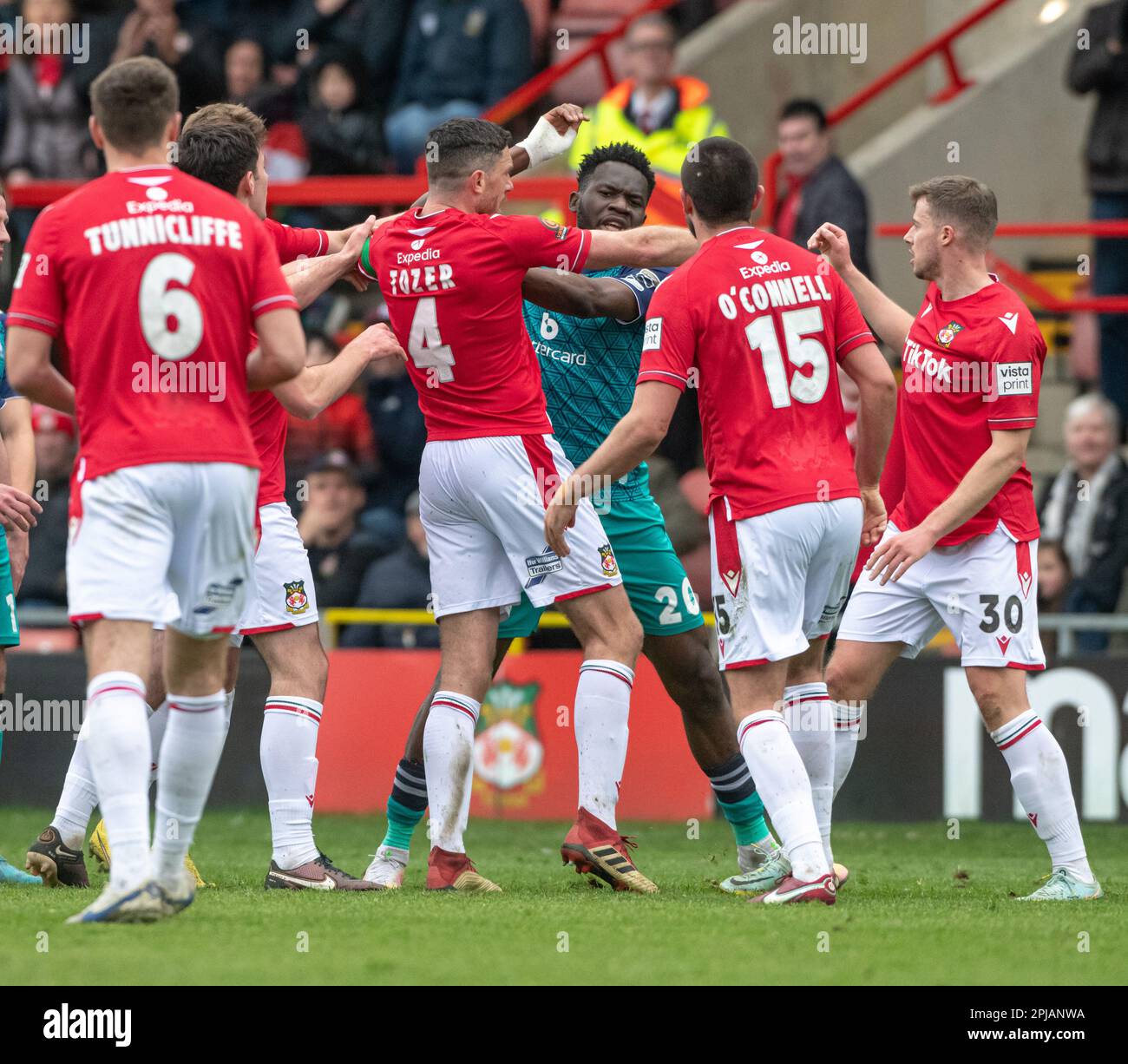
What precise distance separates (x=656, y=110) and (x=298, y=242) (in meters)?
5.94

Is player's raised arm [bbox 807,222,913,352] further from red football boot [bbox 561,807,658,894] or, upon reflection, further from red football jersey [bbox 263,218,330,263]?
red football boot [bbox 561,807,658,894]

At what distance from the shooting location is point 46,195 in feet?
42.4

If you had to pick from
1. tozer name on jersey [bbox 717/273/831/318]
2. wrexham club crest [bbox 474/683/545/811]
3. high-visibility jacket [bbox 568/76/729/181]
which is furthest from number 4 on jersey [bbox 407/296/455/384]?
high-visibility jacket [bbox 568/76/729/181]

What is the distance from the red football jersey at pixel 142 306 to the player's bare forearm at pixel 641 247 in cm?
166

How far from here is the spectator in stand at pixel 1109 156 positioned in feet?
39.9

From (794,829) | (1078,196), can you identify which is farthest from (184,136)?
(1078,196)

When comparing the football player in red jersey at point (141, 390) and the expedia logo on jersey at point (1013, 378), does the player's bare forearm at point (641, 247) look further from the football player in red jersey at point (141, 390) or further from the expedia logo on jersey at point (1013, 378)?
the football player in red jersey at point (141, 390)

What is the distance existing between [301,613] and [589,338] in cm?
160

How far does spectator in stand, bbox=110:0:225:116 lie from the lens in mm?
13781

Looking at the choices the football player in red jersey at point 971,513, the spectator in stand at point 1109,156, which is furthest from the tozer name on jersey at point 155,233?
the spectator in stand at point 1109,156

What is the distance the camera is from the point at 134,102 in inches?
203

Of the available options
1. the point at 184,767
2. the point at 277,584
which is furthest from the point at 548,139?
the point at 184,767
